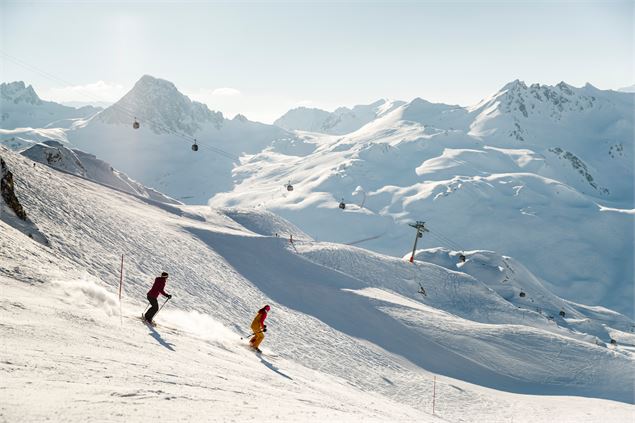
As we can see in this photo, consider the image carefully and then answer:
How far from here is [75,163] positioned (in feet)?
159

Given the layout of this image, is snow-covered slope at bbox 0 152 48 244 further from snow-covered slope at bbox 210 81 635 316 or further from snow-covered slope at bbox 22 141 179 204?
snow-covered slope at bbox 210 81 635 316

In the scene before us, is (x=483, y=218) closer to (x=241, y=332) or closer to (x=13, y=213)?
(x=241, y=332)

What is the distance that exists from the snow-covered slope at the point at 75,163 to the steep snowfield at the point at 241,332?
21.7 feet

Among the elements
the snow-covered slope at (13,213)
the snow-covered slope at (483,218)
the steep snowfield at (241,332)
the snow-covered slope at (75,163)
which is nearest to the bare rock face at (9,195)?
the snow-covered slope at (13,213)

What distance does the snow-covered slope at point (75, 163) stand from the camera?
45031 millimetres

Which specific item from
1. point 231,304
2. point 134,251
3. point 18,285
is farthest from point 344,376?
point 18,285

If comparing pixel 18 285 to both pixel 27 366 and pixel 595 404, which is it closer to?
pixel 27 366

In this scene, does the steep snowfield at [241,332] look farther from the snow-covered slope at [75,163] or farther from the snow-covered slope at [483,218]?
the snow-covered slope at [483,218]

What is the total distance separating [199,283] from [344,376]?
975cm

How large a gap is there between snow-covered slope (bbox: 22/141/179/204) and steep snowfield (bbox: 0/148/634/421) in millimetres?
6608

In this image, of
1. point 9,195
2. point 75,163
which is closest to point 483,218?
point 75,163

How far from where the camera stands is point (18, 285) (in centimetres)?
1448

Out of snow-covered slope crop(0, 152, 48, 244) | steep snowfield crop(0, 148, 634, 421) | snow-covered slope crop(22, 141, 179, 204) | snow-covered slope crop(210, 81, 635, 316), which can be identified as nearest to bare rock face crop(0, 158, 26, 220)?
snow-covered slope crop(0, 152, 48, 244)

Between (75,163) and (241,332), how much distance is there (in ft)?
106
